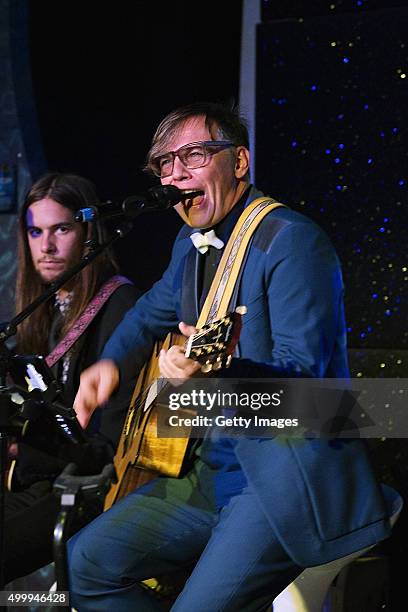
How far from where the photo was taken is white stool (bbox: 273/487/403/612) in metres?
2.12

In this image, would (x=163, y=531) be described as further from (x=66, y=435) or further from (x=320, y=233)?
(x=320, y=233)

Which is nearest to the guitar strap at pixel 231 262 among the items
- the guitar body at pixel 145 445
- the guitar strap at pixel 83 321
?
the guitar body at pixel 145 445

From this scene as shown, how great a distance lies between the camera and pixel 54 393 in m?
1.82

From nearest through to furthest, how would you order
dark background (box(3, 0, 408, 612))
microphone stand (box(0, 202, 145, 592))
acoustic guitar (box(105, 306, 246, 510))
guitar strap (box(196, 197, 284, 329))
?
microphone stand (box(0, 202, 145, 592))
guitar strap (box(196, 197, 284, 329))
acoustic guitar (box(105, 306, 246, 510))
dark background (box(3, 0, 408, 612))

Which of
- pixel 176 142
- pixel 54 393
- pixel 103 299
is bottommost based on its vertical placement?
pixel 103 299

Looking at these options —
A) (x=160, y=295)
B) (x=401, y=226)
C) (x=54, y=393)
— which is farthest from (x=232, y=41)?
(x=54, y=393)

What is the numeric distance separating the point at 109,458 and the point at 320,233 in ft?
2.28

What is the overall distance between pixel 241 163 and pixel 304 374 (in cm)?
72

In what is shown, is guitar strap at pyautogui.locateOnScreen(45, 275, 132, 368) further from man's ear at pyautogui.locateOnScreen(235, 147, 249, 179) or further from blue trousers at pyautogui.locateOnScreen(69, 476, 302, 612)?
man's ear at pyautogui.locateOnScreen(235, 147, 249, 179)

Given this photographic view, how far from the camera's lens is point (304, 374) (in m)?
1.85

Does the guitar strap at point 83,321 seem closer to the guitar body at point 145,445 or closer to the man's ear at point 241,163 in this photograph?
the guitar body at point 145,445

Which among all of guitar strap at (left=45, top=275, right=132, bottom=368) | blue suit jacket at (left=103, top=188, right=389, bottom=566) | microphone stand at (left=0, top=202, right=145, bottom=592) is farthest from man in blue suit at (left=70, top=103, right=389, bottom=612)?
guitar strap at (left=45, top=275, right=132, bottom=368)

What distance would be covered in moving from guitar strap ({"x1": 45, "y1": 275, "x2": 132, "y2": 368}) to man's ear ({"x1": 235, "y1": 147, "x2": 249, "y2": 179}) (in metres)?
0.76

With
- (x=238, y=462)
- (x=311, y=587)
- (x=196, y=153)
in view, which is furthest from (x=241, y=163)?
(x=311, y=587)
